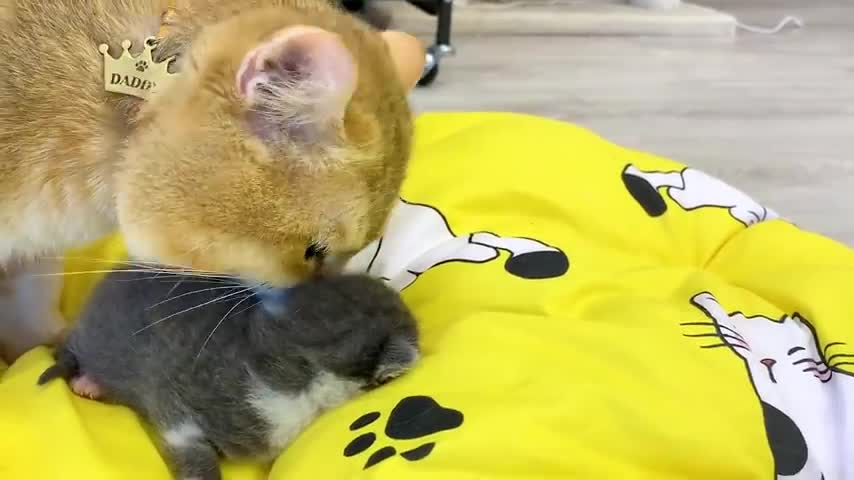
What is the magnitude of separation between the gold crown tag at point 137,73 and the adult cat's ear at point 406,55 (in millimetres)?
272

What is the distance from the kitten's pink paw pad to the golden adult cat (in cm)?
16

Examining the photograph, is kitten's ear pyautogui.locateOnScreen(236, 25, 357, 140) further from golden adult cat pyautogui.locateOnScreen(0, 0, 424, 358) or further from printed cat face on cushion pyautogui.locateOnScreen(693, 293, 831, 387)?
printed cat face on cushion pyautogui.locateOnScreen(693, 293, 831, 387)

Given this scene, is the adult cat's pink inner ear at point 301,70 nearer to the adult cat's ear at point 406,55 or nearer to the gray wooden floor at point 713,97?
the adult cat's ear at point 406,55

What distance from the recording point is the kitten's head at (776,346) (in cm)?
95

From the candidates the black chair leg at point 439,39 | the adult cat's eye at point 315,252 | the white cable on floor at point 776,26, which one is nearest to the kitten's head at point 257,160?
the adult cat's eye at point 315,252

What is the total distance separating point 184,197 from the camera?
838 millimetres

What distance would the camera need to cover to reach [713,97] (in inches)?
93.0

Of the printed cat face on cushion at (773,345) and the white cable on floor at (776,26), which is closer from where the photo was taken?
the printed cat face on cushion at (773,345)

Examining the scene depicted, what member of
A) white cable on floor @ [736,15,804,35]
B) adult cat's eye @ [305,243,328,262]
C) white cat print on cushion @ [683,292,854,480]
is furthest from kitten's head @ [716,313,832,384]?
white cable on floor @ [736,15,804,35]

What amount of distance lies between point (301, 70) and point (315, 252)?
0.21 m

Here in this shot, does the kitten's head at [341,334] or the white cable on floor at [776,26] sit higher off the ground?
the kitten's head at [341,334]

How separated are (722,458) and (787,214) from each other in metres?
1.08

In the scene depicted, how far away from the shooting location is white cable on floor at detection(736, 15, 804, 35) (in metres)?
2.98

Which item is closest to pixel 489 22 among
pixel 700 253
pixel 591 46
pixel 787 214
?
pixel 591 46
